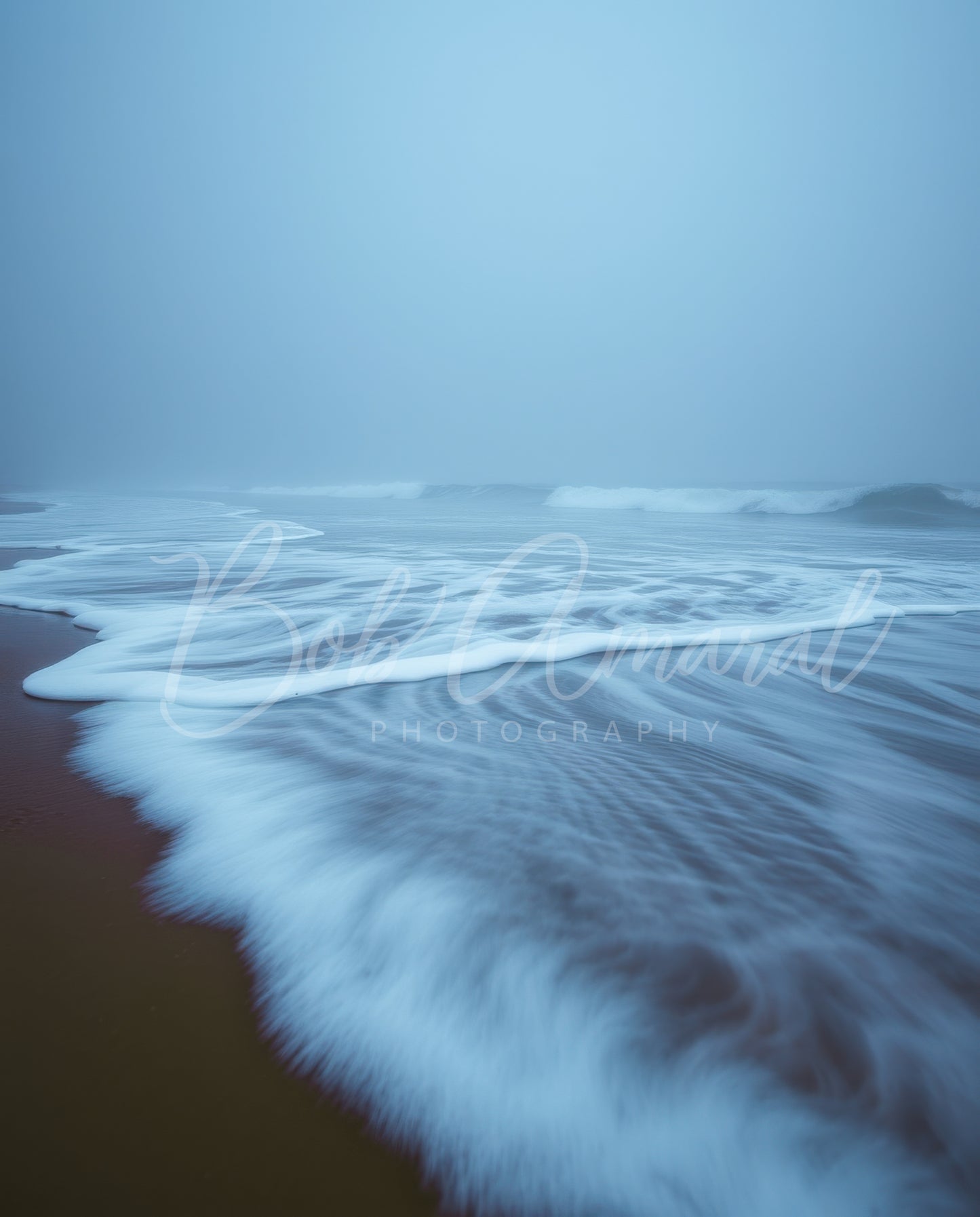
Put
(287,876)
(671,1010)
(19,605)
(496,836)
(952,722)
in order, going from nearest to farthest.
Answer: (671,1010) → (287,876) → (496,836) → (952,722) → (19,605)

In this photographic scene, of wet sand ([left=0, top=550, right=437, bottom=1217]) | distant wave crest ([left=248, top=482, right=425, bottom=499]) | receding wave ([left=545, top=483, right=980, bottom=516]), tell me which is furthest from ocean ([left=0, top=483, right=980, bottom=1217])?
distant wave crest ([left=248, top=482, right=425, bottom=499])

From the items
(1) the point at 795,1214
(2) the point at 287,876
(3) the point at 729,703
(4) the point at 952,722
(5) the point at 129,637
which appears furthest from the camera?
(5) the point at 129,637

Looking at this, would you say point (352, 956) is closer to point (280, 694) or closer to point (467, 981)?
point (467, 981)

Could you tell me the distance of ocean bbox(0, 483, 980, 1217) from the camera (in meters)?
0.68

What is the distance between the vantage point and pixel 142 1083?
2.29 feet

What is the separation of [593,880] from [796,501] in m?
19.1

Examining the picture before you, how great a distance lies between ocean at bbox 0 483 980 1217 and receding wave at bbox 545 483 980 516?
623 inches

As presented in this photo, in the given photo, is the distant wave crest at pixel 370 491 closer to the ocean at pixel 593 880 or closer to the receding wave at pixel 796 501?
the receding wave at pixel 796 501

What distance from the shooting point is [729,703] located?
2.10 metres

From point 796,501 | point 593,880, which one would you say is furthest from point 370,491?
point 593,880

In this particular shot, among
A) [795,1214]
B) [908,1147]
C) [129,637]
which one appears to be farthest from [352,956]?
[129,637]

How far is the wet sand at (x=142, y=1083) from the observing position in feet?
2.00

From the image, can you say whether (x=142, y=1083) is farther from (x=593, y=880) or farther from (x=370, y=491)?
(x=370, y=491)

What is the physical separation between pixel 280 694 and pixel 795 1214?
70.9 inches
